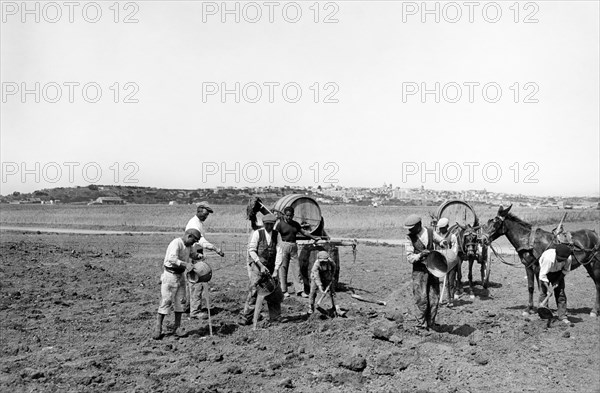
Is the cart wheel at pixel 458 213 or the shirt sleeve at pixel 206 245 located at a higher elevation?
the cart wheel at pixel 458 213

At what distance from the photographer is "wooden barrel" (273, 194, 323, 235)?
13844 mm

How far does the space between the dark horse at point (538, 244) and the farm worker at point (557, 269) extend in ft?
1.03

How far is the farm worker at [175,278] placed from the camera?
8.84 m

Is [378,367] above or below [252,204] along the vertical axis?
below

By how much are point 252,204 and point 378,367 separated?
619 cm

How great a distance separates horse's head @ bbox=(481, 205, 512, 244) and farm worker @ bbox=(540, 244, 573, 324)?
1.67 m

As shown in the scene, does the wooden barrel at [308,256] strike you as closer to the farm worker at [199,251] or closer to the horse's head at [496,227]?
the farm worker at [199,251]

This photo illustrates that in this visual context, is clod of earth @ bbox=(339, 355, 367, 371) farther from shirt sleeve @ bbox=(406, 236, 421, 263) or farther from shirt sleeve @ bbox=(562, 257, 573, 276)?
shirt sleeve @ bbox=(562, 257, 573, 276)

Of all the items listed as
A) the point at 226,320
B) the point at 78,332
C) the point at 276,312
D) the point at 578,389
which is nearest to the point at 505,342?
the point at 578,389

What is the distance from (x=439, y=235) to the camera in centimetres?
1162

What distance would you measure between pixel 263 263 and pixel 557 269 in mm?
5718

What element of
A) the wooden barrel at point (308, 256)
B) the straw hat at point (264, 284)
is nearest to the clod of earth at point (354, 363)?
the straw hat at point (264, 284)

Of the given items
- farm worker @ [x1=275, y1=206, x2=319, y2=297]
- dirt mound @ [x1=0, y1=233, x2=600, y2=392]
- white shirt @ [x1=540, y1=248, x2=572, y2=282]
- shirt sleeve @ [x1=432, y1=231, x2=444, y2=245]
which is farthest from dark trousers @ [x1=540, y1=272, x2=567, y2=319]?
farm worker @ [x1=275, y1=206, x2=319, y2=297]

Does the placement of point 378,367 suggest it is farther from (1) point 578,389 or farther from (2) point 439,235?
(2) point 439,235
